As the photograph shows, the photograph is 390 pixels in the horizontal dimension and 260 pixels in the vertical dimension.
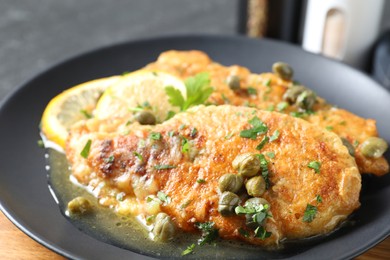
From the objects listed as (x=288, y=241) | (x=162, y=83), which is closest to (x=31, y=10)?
(x=162, y=83)

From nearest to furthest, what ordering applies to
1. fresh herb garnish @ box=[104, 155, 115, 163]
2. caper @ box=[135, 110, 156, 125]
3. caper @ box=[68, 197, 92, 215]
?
caper @ box=[68, 197, 92, 215], fresh herb garnish @ box=[104, 155, 115, 163], caper @ box=[135, 110, 156, 125]

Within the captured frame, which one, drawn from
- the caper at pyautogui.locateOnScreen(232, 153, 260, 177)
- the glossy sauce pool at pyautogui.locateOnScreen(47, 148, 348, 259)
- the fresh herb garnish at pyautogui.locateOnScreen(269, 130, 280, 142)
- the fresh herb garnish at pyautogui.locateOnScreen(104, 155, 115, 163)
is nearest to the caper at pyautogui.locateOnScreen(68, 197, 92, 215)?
the glossy sauce pool at pyautogui.locateOnScreen(47, 148, 348, 259)

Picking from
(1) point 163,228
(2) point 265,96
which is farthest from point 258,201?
(2) point 265,96

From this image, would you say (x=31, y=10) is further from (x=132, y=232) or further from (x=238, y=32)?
(x=132, y=232)

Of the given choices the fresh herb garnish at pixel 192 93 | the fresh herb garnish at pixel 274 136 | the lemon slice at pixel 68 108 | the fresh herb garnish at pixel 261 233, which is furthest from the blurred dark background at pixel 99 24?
the fresh herb garnish at pixel 261 233

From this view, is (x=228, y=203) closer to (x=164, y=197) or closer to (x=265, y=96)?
(x=164, y=197)

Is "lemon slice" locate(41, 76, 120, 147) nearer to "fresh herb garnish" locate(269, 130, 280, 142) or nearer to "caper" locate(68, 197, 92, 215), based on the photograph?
"caper" locate(68, 197, 92, 215)
